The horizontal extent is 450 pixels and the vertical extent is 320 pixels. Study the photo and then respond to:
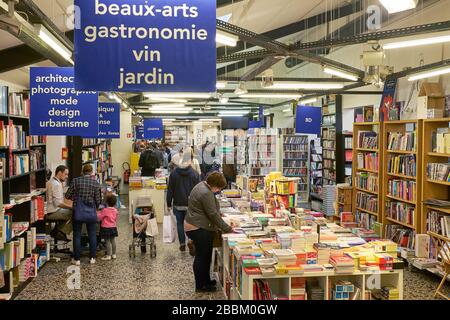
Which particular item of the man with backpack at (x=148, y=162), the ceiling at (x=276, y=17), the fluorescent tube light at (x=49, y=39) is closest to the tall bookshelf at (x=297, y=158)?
the ceiling at (x=276, y=17)

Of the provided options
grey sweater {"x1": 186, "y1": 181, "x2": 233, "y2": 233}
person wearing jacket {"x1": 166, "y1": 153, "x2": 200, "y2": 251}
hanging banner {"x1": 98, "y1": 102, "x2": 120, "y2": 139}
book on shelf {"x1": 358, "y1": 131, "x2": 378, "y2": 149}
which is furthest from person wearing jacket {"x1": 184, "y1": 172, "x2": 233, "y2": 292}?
hanging banner {"x1": 98, "y1": 102, "x2": 120, "y2": 139}

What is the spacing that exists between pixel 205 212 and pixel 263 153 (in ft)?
26.0

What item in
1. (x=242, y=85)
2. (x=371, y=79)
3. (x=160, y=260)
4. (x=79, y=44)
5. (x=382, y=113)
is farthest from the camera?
(x=242, y=85)

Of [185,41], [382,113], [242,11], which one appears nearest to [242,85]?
[242,11]

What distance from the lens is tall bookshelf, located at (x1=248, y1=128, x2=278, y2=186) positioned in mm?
13891

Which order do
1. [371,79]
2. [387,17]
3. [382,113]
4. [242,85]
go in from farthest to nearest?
1. [387,17]
2. [242,85]
3. [382,113]
4. [371,79]

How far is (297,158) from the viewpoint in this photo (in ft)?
52.0

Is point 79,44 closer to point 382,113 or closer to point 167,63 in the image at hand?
point 167,63

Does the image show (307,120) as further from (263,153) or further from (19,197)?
(19,197)

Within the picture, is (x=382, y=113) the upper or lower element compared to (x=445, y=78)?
lower

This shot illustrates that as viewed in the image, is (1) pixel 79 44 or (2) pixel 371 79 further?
(2) pixel 371 79

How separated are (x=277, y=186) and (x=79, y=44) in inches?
186

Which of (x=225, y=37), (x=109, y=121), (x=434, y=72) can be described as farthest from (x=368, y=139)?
(x=109, y=121)

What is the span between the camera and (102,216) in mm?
8430
